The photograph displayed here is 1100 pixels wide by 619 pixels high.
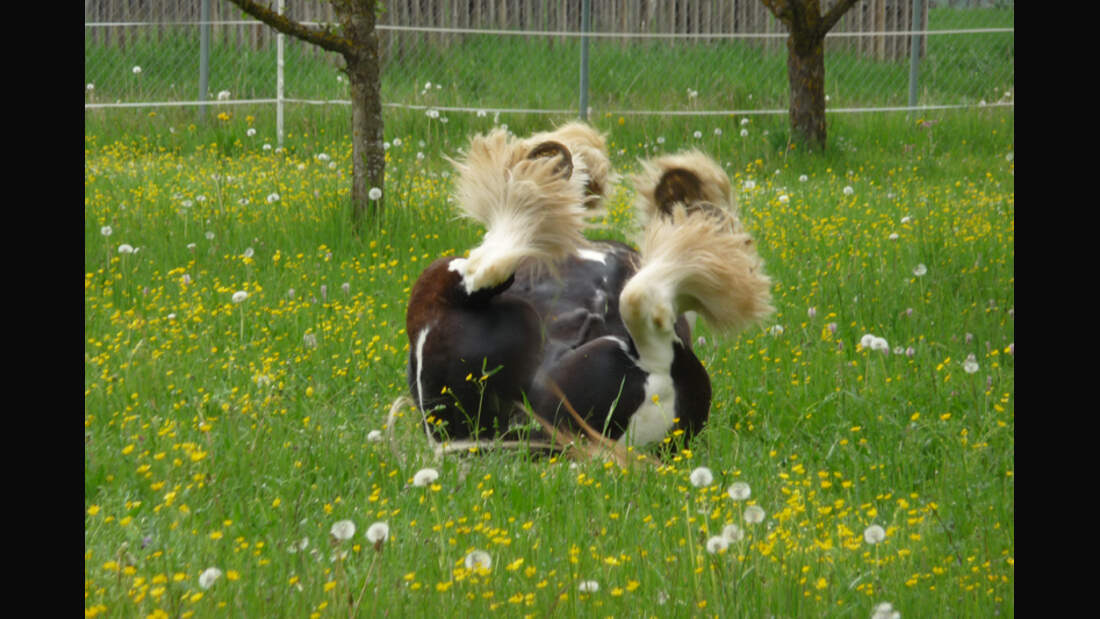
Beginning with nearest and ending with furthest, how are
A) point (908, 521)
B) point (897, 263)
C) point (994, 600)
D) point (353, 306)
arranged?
1. point (994, 600)
2. point (908, 521)
3. point (353, 306)
4. point (897, 263)

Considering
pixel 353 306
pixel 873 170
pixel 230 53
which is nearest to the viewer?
pixel 353 306

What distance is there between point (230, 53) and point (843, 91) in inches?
281

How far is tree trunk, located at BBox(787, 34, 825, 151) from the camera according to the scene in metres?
11.2

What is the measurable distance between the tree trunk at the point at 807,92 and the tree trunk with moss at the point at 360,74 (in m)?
5.48

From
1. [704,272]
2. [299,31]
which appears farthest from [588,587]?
[299,31]

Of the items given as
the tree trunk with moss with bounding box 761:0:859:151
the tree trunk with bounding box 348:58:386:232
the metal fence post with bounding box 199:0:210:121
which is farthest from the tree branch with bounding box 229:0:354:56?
the metal fence post with bounding box 199:0:210:121

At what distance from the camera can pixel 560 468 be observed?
340 cm

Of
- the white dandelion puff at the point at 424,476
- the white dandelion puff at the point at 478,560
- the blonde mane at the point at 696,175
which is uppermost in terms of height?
the blonde mane at the point at 696,175

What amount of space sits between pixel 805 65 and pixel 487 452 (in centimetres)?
846

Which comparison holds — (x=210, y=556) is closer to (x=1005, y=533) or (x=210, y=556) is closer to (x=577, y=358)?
(x=577, y=358)

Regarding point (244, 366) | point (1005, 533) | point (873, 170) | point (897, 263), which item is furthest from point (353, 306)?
point (873, 170)

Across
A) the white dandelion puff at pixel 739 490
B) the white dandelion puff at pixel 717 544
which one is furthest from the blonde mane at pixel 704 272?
the white dandelion puff at pixel 717 544

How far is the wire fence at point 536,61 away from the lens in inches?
526

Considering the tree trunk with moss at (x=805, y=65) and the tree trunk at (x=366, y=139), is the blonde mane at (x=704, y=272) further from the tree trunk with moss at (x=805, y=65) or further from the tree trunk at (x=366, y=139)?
the tree trunk with moss at (x=805, y=65)
